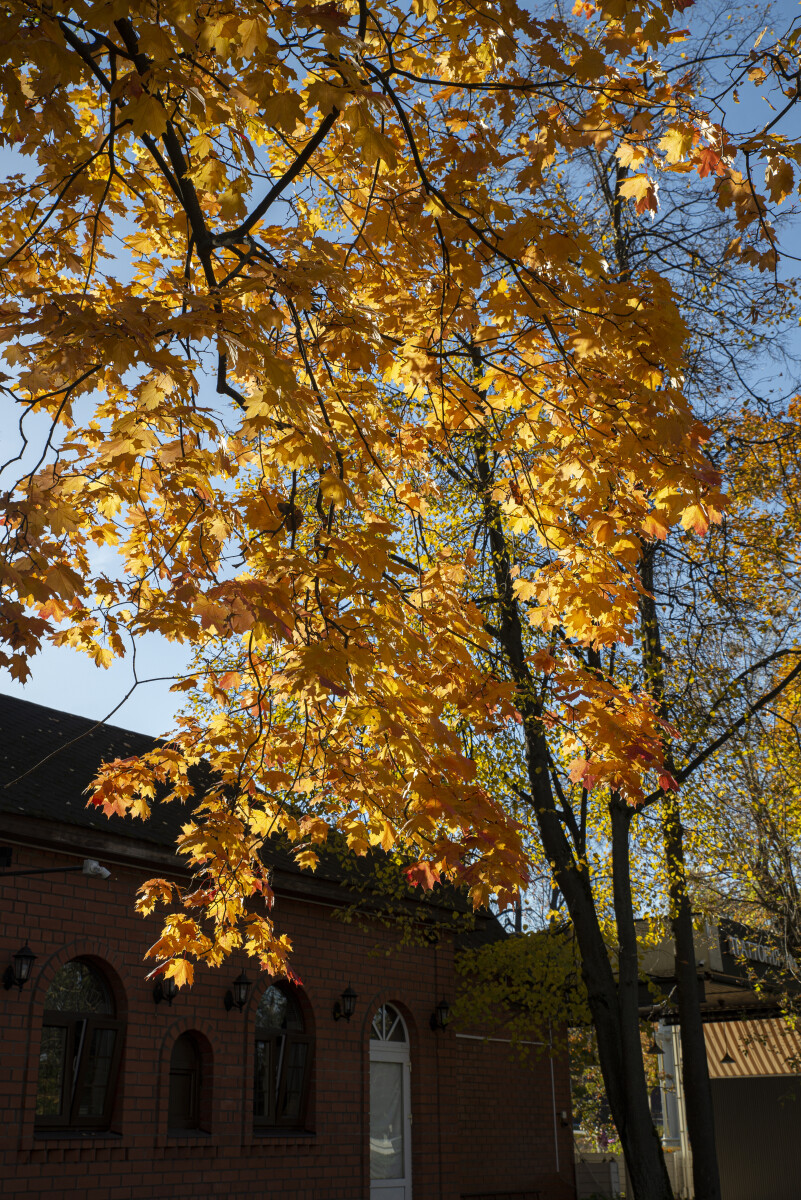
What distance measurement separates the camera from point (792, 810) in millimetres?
14570

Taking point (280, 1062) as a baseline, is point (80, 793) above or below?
above

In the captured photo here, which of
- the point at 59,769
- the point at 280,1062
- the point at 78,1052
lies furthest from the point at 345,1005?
the point at 59,769

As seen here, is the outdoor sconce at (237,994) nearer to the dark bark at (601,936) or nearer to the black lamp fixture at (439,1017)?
the dark bark at (601,936)

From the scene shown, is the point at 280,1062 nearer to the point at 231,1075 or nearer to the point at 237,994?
the point at 231,1075

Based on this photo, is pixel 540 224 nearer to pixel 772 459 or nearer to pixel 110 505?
pixel 110 505

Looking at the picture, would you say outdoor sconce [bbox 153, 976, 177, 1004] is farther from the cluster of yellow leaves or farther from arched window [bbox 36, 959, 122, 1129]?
the cluster of yellow leaves

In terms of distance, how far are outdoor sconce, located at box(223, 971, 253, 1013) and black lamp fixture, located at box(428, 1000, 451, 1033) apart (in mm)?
4093

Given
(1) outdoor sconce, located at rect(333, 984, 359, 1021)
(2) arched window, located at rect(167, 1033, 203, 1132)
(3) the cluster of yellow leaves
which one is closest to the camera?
(3) the cluster of yellow leaves

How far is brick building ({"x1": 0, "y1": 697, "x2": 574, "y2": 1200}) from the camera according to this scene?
8.91 metres

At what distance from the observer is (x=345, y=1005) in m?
12.4

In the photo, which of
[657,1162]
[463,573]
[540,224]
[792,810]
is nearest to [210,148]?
[540,224]

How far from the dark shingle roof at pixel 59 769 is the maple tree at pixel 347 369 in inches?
115

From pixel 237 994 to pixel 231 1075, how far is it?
32.8 inches

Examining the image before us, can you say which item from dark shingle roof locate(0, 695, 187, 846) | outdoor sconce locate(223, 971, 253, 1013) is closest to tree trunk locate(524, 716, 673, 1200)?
outdoor sconce locate(223, 971, 253, 1013)
